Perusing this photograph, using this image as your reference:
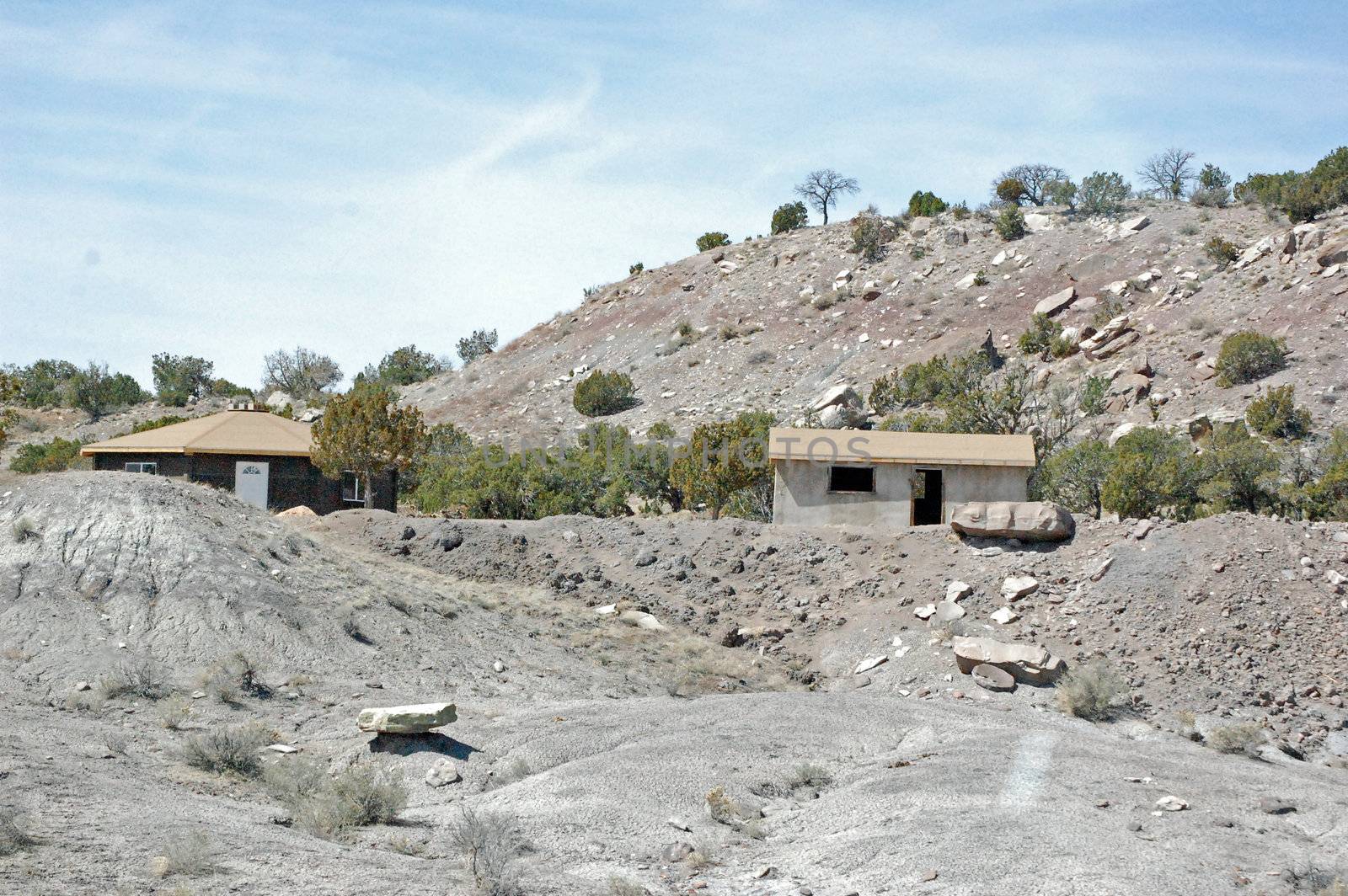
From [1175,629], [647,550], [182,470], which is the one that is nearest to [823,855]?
[1175,629]

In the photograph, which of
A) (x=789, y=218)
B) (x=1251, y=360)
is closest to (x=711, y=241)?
(x=789, y=218)

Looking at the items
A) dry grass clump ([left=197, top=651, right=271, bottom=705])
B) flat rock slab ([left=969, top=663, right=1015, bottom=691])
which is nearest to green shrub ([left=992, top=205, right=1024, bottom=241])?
flat rock slab ([left=969, top=663, right=1015, bottom=691])

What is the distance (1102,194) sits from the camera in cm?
6138

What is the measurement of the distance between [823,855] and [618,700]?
745 cm

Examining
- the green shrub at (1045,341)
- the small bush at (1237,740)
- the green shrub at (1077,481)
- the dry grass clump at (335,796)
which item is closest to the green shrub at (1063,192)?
the green shrub at (1045,341)

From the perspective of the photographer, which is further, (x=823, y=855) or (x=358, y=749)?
(x=358, y=749)

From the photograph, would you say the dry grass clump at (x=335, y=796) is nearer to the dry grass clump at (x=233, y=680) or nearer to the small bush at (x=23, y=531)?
the dry grass clump at (x=233, y=680)

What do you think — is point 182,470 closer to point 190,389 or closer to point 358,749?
point 358,749

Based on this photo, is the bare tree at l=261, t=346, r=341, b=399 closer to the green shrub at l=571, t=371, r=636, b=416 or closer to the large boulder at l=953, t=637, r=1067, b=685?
the green shrub at l=571, t=371, r=636, b=416

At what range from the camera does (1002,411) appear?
3769 centimetres

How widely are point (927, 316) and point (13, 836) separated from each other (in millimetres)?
48783

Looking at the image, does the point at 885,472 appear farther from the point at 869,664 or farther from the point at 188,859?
the point at 188,859

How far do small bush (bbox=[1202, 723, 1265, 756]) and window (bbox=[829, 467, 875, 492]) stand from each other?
450 inches

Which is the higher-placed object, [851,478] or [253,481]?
[851,478]
